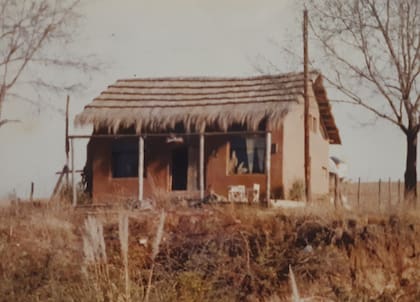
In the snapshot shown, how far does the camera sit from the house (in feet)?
83.9

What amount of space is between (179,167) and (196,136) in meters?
1.54

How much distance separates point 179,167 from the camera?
91.0 ft

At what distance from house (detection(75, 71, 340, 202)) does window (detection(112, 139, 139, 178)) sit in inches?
1.3

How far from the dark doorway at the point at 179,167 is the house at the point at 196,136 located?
0.03 m

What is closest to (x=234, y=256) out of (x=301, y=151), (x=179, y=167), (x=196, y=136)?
(x=196, y=136)

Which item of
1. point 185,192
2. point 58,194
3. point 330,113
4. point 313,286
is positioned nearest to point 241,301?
point 313,286

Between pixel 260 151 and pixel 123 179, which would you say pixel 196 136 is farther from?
pixel 123 179

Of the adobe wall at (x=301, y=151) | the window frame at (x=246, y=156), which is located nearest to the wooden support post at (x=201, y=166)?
the window frame at (x=246, y=156)

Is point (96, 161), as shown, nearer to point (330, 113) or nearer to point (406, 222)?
point (330, 113)

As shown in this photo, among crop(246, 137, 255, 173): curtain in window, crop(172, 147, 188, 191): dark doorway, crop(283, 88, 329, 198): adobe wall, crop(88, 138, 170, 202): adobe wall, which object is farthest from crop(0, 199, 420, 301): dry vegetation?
crop(172, 147, 188, 191): dark doorway

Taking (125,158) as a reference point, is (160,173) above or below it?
below

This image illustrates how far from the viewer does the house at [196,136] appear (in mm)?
25578

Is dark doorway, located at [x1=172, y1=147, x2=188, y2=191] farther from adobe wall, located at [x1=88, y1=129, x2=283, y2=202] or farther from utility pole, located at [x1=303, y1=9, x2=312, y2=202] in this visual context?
utility pole, located at [x1=303, y1=9, x2=312, y2=202]

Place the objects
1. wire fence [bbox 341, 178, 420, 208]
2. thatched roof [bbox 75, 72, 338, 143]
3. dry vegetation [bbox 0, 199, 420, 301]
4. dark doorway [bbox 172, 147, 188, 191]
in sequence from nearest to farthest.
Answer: dry vegetation [bbox 0, 199, 420, 301] < wire fence [bbox 341, 178, 420, 208] < thatched roof [bbox 75, 72, 338, 143] < dark doorway [bbox 172, 147, 188, 191]
